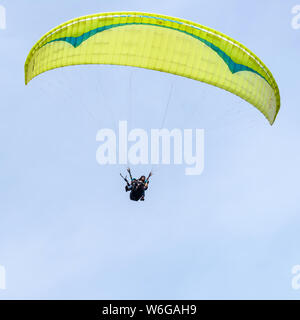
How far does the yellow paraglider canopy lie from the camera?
2522 centimetres

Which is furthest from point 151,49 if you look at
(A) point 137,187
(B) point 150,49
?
(A) point 137,187

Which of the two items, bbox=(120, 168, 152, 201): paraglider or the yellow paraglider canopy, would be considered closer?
the yellow paraglider canopy

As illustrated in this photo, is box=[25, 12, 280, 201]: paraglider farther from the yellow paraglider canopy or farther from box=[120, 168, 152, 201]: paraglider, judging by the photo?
box=[120, 168, 152, 201]: paraglider

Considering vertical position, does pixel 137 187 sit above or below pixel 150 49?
below

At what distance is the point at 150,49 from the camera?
25875mm

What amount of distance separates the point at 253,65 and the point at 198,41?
8.01 feet

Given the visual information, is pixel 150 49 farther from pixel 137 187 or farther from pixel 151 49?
pixel 137 187

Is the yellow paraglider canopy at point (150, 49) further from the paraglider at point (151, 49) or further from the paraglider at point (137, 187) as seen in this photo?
the paraglider at point (137, 187)

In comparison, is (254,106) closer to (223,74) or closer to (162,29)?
(223,74)

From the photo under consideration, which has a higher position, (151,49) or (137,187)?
(151,49)

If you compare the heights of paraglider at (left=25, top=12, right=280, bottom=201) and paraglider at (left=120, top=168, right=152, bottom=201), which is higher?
paraglider at (left=25, top=12, right=280, bottom=201)

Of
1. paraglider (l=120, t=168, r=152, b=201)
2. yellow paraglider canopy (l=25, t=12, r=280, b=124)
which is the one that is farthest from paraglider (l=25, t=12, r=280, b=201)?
paraglider (l=120, t=168, r=152, b=201)

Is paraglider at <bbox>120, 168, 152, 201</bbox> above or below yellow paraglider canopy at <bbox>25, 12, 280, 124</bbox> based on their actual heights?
below

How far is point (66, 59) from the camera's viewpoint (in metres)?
26.0
